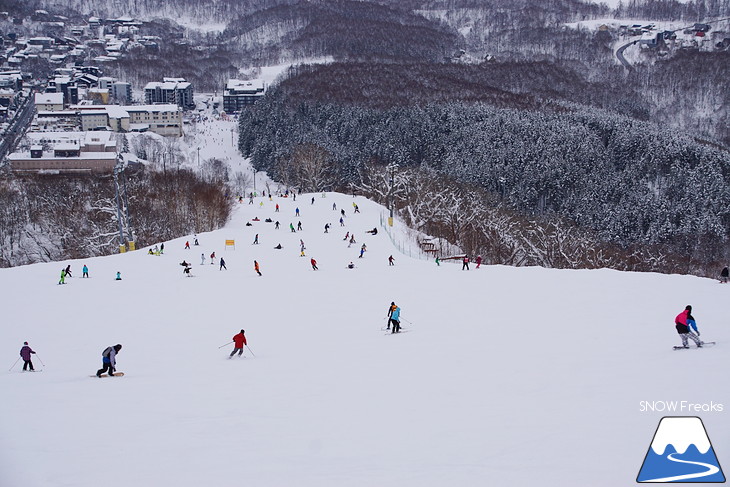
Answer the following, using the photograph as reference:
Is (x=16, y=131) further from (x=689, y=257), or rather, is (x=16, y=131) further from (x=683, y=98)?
(x=683, y=98)

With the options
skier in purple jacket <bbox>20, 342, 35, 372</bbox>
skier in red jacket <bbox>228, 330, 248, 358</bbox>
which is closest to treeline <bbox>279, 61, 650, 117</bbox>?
skier in red jacket <bbox>228, 330, 248, 358</bbox>

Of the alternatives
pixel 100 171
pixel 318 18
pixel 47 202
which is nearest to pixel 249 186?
pixel 100 171

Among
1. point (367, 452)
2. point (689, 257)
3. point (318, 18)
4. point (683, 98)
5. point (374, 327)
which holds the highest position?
point (318, 18)

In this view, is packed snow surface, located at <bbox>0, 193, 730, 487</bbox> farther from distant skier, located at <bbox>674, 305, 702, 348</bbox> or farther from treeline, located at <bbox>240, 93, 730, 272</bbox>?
treeline, located at <bbox>240, 93, 730, 272</bbox>

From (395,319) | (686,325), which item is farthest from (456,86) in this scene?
(686,325)

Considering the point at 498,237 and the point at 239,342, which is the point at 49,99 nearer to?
the point at 498,237
